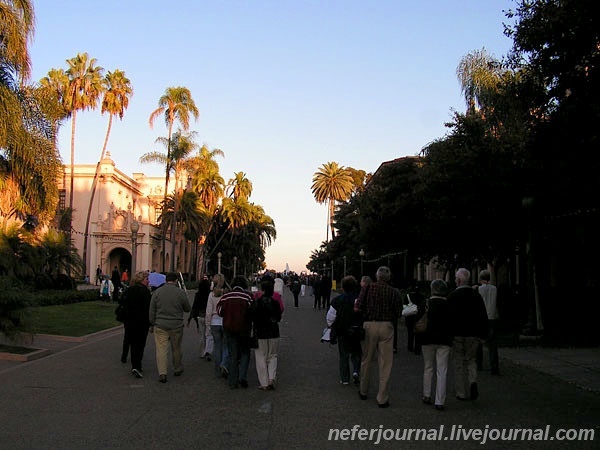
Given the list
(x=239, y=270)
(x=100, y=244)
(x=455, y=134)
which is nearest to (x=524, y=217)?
(x=455, y=134)

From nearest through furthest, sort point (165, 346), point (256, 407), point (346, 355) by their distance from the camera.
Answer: point (256, 407), point (346, 355), point (165, 346)

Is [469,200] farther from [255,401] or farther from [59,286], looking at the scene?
[59,286]

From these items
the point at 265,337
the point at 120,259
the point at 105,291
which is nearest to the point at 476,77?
the point at 105,291

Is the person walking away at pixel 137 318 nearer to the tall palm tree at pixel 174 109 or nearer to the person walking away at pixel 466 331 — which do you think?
the person walking away at pixel 466 331

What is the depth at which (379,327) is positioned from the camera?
8680 mm

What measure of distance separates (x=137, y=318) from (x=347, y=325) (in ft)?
12.7

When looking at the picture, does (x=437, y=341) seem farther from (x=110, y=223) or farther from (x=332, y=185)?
(x=332, y=185)

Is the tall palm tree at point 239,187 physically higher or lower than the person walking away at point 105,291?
higher

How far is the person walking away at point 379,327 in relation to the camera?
8.59 metres

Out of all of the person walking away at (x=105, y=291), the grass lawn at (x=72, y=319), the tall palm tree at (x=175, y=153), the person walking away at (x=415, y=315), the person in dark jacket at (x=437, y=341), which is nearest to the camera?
the person in dark jacket at (x=437, y=341)

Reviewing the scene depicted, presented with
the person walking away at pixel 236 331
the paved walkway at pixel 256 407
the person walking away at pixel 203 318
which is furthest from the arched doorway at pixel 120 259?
the person walking away at pixel 236 331

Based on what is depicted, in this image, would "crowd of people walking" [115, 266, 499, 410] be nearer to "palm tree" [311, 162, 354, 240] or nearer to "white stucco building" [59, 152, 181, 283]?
"white stucco building" [59, 152, 181, 283]

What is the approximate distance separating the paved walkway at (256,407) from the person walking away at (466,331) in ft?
1.11

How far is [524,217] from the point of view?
18.5m
